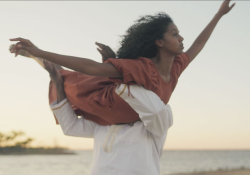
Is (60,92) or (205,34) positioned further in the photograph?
(205,34)

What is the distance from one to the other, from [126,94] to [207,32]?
1.00m

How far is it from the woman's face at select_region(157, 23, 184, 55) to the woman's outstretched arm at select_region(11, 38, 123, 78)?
414 mm

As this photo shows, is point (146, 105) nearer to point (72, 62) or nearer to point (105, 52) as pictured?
point (72, 62)

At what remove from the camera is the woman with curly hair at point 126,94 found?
5.59 ft

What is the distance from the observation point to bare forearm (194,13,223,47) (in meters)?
2.34

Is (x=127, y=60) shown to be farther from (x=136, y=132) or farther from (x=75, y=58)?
(x=136, y=132)

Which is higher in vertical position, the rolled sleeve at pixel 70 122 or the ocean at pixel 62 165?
the rolled sleeve at pixel 70 122

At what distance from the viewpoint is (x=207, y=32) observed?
2.35m

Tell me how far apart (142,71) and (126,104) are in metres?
0.22

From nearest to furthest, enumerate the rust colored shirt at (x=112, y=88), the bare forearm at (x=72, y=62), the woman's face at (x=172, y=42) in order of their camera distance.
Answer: the bare forearm at (x=72, y=62)
the rust colored shirt at (x=112, y=88)
the woman's face at (x=172, y=42)

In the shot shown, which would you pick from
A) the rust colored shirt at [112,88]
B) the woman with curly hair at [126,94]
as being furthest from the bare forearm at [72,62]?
the rust colored shirt at [112,88]

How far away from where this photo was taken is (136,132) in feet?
6.14

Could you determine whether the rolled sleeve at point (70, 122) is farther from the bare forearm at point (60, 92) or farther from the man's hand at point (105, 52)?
the man's hand at point (105, 52)

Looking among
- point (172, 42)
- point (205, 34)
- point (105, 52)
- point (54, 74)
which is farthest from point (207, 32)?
point (54, 74)
